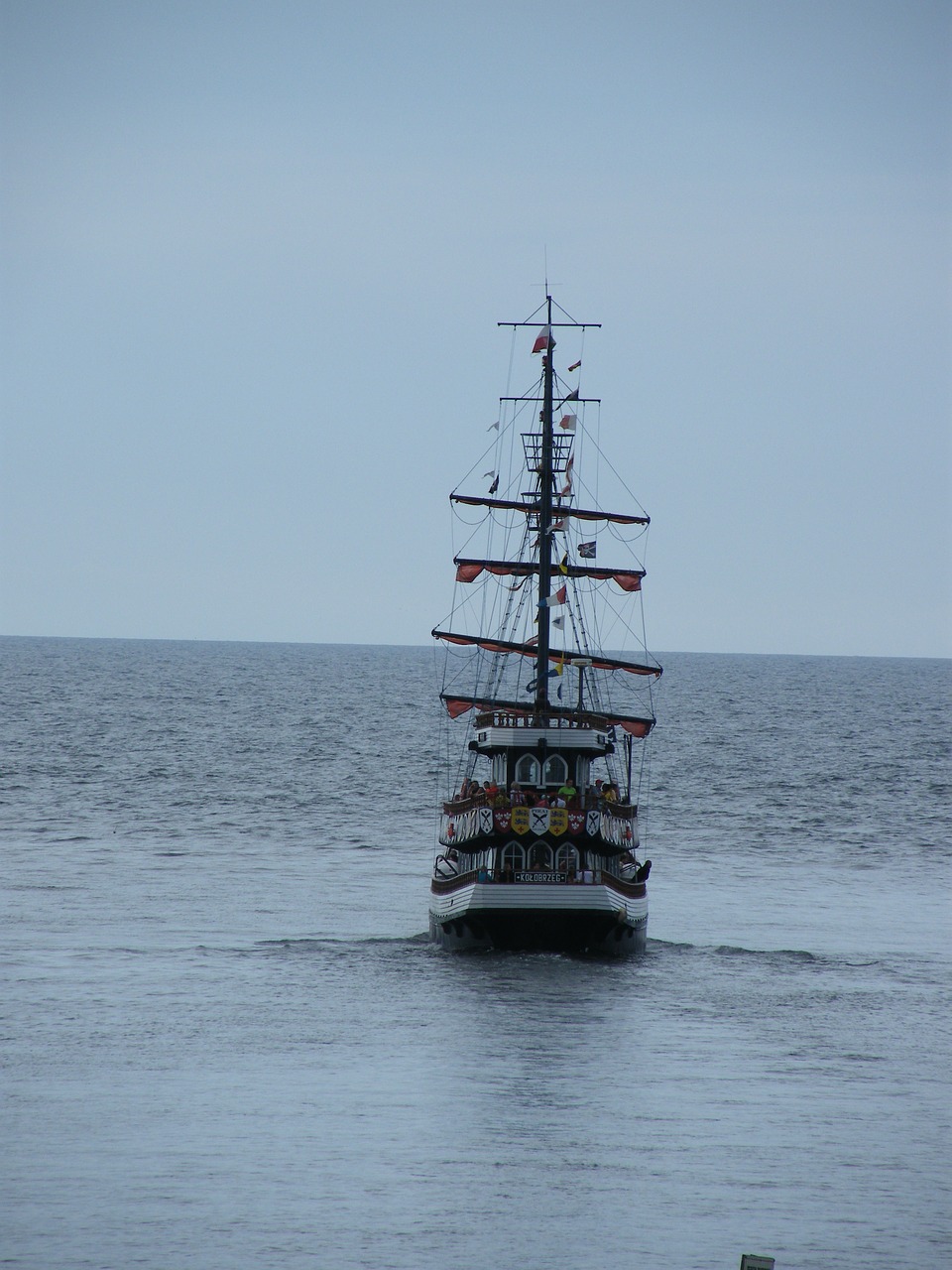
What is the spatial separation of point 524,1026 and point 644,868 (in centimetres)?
1050

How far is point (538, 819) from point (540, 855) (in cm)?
115

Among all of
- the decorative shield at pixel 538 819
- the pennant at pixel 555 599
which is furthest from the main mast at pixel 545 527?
the decorative shield at pixel 538 819

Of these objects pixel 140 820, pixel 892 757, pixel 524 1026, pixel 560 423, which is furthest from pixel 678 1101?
pixel 892 757

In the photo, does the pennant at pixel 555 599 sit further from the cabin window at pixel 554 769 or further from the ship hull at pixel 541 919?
the ship hull at pixel 541 919

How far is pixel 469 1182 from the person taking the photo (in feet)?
93.0

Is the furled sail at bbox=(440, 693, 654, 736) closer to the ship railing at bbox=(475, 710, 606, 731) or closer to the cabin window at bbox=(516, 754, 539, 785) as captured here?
the ship railing at bbox=(475, 710, 606, 731)

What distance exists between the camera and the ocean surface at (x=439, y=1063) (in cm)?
2631

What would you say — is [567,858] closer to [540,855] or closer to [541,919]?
[540,855]

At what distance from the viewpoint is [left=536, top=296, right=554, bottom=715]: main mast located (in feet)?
175

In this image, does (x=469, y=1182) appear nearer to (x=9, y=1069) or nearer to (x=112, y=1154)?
(x=112, y=1154)

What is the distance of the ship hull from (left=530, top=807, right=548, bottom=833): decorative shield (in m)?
2.08

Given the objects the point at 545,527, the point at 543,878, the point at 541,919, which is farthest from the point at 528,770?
the point at 545,527

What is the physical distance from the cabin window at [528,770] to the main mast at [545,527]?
3.39 meters

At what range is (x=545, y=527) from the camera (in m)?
53.8
